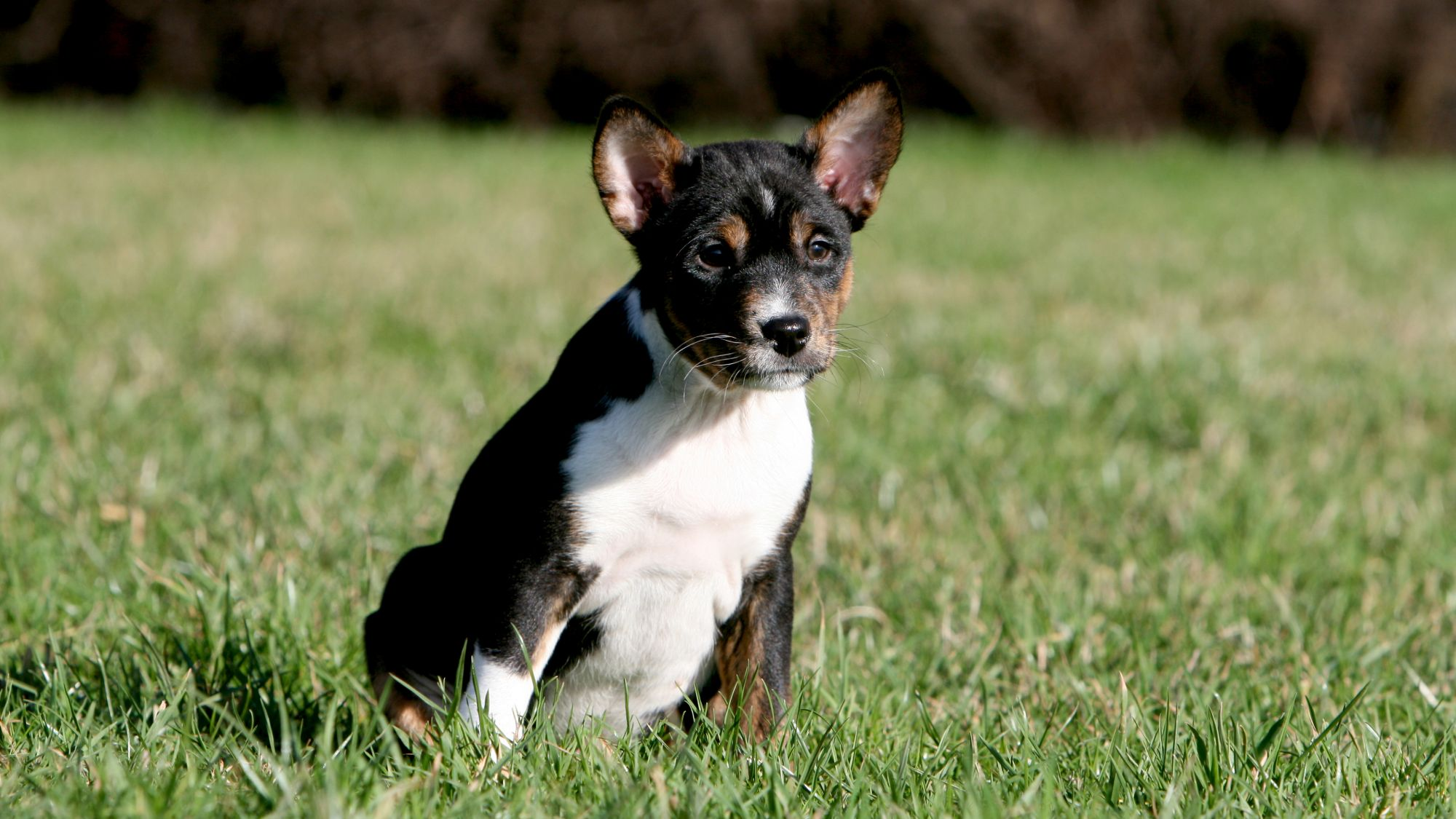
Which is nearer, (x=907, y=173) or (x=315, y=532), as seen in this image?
(x=315, y=532)

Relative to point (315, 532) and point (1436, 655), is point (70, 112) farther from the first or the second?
point (1436, 655)

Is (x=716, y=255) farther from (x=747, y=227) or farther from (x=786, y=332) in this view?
(x=786, y=332)

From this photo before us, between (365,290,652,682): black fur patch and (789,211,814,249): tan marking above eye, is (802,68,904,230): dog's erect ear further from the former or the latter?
(365,290,652,682): black fur patch

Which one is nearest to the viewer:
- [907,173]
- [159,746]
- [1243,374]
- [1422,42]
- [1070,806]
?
[1070,806]

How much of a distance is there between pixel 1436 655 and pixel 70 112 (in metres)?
16.9

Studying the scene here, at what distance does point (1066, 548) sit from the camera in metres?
4.86

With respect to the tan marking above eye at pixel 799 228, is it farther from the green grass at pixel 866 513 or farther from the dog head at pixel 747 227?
the green grass at pixel 866 513

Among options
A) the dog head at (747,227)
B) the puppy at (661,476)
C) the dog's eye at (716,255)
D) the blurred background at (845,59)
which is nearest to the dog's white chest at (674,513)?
the puppy at (661,476)

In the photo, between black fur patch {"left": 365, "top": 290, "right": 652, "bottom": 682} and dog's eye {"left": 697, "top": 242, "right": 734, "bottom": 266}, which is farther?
dog's eye {"left": 697, "top": 242, "right": 734, "bottom": 266}

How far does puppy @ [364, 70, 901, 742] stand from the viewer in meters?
3.06

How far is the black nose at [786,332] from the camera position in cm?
301

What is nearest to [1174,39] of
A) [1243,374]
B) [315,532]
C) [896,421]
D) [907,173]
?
[907,173]

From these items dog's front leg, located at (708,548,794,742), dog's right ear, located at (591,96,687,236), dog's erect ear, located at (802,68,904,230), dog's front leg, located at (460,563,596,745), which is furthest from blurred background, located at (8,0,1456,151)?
dog's front leg, located at (460,563,596,745)

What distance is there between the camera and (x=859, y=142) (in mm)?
3408
